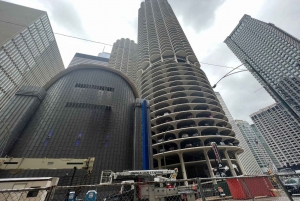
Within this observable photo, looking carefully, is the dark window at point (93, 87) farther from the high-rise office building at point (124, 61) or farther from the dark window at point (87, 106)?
the high-rise office building at point (124, 61)

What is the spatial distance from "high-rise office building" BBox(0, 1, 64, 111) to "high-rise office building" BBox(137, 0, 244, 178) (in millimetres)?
52774

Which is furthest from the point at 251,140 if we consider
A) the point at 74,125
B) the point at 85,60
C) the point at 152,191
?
the point at 85,60

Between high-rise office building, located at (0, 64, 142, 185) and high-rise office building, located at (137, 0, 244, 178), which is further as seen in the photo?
high-rise office building, located at (137, 0, 244, 178)

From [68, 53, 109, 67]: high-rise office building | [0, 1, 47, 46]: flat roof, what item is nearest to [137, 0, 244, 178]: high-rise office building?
[68, 53, 109, 67]: high-rise office building

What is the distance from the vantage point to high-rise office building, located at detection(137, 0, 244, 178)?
34284mm

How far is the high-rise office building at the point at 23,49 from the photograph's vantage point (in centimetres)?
5234

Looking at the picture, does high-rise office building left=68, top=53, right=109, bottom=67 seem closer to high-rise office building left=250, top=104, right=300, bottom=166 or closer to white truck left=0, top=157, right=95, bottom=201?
white truck left=0, top=157, right=95, bottom=201

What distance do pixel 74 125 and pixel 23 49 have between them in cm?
8430

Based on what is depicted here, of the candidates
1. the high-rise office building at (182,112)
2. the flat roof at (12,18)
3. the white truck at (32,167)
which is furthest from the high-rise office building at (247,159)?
the flat roof at (12,18)

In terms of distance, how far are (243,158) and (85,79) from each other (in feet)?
469

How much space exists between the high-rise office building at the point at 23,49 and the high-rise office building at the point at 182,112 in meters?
52.8


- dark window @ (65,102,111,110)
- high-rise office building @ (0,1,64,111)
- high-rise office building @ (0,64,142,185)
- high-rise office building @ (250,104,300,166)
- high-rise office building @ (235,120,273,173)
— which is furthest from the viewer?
high-rise office building @ (235,120,273,173)

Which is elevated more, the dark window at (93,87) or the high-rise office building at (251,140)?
the high-rise office building at (251,140)

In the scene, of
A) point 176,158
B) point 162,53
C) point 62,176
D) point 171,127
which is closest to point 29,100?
point 62,176
